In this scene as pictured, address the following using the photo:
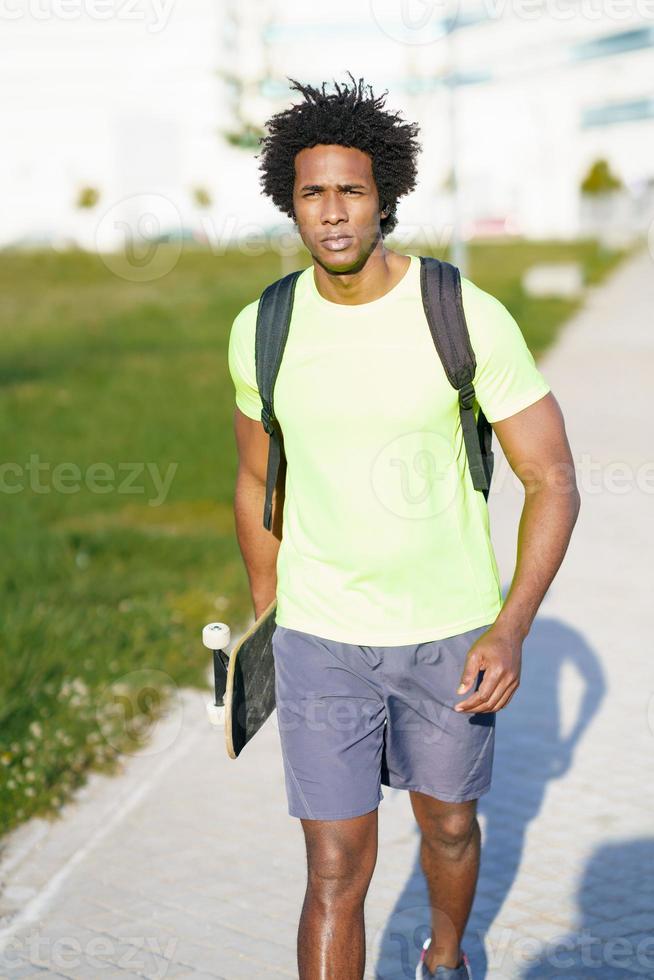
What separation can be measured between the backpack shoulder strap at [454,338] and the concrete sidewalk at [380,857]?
1.47m

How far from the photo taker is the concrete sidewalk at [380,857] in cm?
383

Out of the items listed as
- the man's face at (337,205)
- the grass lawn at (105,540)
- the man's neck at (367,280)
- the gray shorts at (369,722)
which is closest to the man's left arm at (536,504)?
the gray shorts at (369,722)

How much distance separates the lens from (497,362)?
292 cm

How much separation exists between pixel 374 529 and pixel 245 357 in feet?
1.63

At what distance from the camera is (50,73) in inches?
3118

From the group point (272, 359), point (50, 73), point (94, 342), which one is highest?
point (50, 73)

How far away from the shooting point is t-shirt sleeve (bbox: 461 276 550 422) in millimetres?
2914

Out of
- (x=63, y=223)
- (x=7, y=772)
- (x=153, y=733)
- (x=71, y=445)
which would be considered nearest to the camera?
(x=7, y=772)

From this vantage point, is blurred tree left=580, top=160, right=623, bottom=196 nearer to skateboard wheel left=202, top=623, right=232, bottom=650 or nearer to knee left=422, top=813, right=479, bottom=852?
knee left=422, top=813, right=479, bottom=852

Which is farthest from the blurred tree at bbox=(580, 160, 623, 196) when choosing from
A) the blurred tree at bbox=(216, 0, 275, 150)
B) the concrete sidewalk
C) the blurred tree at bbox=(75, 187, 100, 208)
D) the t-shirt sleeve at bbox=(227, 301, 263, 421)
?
the t-shirt sleeve at bbox=(227, 301, 263, 421)

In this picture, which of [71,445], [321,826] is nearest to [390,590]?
[321,826]

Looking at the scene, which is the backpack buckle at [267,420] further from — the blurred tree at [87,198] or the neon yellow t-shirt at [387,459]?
the blurred tree at [87,198]

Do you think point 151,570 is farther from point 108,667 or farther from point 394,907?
point 394,907

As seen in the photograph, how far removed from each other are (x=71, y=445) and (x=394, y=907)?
31.0 ft
